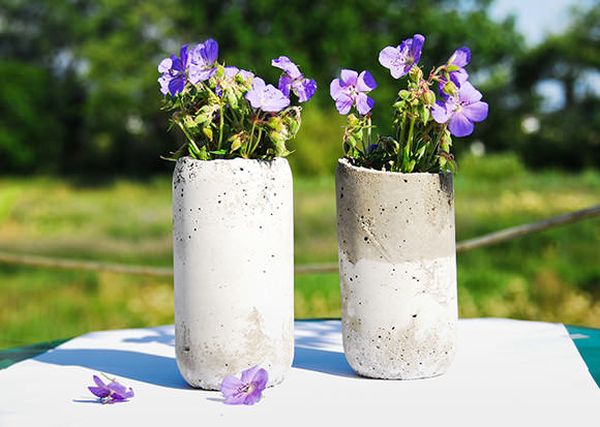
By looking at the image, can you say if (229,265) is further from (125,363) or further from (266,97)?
(125,363)

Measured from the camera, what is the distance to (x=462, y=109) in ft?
5.04

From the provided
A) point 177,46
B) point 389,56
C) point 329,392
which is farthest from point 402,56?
point 177,46

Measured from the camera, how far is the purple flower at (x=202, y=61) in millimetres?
1525

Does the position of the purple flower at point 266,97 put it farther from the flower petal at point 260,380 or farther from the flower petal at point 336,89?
the flower petal at point 260,380

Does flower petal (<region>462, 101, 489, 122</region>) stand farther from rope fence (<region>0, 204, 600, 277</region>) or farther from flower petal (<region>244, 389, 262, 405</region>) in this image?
rope fence (<region>0, 204, 600, 277</region>)

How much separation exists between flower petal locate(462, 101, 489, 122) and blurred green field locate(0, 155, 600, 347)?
3731 mm

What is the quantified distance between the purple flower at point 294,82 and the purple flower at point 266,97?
0.05 meters

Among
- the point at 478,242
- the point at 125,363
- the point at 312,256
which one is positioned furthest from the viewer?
the point at 312,256

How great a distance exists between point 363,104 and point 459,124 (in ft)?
0.60

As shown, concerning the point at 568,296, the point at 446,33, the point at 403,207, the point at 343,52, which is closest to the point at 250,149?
the point at 403,207

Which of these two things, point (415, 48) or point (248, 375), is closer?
point (248, 375)

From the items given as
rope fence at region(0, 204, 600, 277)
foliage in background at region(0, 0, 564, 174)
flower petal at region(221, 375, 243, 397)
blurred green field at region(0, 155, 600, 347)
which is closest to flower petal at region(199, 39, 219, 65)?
flower petal at region(221, 375, 243, 397)

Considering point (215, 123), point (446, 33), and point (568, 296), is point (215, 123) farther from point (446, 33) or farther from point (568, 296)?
point (446, 33)

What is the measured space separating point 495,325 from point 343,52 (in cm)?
1428
